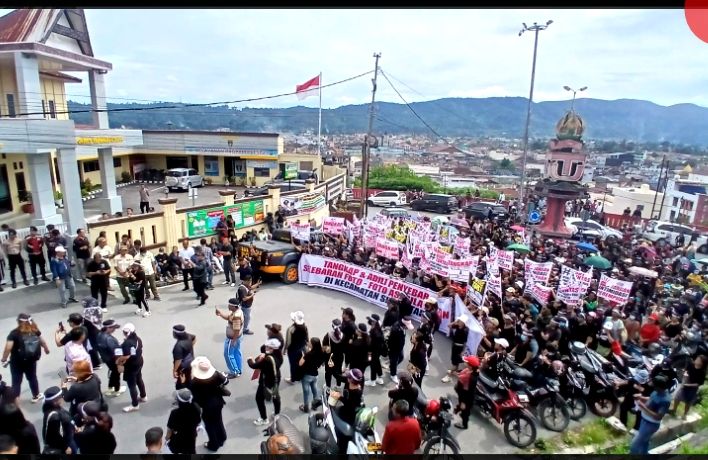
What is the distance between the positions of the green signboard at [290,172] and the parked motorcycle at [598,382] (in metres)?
27.2

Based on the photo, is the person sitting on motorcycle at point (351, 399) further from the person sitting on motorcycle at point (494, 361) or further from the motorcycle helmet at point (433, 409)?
the person sitting on motorcycle at point (494, 361)

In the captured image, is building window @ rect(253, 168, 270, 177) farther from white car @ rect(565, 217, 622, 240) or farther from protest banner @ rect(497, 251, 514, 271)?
protest banner @ rect(497, 251, 514, 271)

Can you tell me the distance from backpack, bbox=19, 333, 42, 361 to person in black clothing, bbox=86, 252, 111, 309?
147 inches

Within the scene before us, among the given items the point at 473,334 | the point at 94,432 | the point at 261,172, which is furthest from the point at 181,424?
the point at 261,172

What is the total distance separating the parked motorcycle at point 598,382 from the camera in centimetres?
710

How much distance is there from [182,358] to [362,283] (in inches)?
256

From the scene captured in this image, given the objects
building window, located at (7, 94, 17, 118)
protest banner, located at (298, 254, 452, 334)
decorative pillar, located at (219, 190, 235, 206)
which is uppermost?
building window, located at (7, 94, 17, 118)

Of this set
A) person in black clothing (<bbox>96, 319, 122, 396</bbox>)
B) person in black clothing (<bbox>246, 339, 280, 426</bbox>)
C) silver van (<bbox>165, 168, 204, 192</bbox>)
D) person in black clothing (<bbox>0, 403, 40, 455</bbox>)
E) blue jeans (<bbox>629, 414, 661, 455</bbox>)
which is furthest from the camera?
silver van (<bbox>165, 168, 204, 192</bbox>)

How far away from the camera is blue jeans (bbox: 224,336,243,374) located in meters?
7.40

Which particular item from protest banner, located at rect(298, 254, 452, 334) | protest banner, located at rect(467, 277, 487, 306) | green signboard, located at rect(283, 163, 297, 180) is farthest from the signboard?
green signboard, located at rect(283, 163, 297, 180)

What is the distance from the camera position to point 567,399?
700cm

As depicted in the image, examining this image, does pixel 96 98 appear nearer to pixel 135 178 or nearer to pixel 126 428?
pixel 135 178
